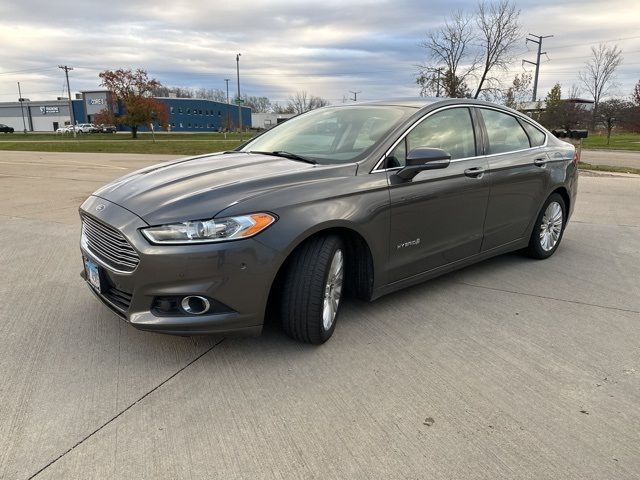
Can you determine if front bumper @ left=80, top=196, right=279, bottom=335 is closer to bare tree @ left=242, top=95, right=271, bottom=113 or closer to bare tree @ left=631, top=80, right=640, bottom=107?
bare tree @ left=631, top=80, right=640, bottom=107

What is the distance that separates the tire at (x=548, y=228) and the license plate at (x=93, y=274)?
405 centimetres

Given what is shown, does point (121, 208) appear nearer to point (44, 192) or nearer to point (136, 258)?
point (136, 258)

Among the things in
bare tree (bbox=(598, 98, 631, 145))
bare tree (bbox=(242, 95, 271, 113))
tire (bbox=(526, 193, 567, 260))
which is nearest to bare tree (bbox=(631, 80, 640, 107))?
bare tree (bbox=(598, 98, 631, 145))

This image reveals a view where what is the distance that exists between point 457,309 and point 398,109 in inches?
64.9

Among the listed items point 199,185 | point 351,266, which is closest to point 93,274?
point 199,185

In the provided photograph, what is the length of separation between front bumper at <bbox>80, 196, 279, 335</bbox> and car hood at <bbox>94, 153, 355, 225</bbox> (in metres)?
0.14

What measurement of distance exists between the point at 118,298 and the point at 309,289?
3.82 feet

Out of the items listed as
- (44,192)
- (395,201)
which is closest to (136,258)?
(395,201)

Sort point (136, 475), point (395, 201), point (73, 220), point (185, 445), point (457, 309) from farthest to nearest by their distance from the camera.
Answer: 1. point (73, 220)
2. point (457, 309)
3. point (395, 201)
4. point (185, 445)
5. point (136, 475)

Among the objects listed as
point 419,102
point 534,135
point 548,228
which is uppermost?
point 419,102

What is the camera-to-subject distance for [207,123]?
115000mm

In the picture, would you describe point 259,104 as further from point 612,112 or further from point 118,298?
point 118,298

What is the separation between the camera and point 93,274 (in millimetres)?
3305

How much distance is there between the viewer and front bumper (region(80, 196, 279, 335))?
274 cm
